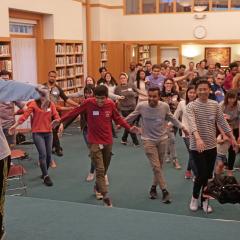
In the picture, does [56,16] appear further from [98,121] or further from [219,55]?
[219,55]

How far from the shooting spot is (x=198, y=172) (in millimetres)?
5145

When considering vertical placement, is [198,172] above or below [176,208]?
above

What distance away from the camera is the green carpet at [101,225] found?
13.3ft

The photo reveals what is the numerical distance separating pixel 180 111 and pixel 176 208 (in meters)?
1.56

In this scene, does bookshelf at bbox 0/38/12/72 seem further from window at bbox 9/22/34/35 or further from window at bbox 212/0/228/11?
window at bbox 212/0/228/11

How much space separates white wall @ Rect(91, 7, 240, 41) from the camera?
15.6 metres

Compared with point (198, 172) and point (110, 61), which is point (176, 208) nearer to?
point (198, 172)

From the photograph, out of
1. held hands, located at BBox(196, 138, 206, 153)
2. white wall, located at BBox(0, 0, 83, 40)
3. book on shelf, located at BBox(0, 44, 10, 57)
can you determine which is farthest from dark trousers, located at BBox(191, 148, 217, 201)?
white wall, located at BBox(0, 0, 83, 40)

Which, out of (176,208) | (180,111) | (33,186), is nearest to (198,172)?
(176,208)

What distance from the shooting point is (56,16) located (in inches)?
489

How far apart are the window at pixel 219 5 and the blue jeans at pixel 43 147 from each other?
1098 cm

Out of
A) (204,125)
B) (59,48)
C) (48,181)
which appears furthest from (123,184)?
(59,48)

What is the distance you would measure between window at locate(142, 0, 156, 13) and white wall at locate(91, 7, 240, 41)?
0.21m

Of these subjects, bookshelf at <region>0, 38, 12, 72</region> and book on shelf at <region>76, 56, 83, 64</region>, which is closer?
bookshelf at <region>0, 38, 12, 72</region>
